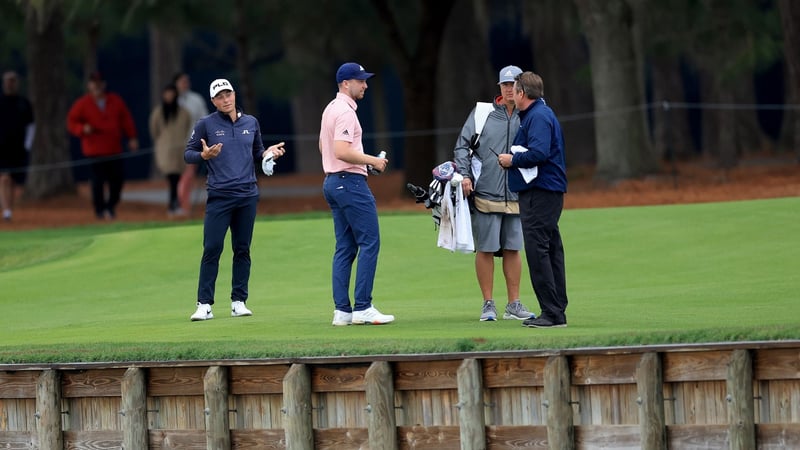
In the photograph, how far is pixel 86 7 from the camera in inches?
1053

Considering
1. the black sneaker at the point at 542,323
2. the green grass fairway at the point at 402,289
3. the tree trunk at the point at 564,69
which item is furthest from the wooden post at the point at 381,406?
the tree trunk at the point at 564,69

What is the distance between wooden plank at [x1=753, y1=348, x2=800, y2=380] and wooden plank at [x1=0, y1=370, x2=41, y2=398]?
4665 millimetres

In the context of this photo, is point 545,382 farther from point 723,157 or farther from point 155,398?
point 723,157

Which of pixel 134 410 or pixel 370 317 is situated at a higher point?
pixel 370 317

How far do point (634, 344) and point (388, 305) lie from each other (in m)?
4.10

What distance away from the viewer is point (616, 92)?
25.5m

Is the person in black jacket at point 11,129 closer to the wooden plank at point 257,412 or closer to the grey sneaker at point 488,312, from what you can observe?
the grey sneaker at point 488,312

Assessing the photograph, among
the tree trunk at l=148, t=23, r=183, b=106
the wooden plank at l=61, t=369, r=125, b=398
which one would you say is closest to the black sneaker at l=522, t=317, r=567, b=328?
the wooden plank at l=61, t=369, r=125, b=398

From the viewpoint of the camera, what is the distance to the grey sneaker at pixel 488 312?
11.1 metres

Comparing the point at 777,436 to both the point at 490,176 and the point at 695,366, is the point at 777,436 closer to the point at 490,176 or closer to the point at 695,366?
the point at 695,366

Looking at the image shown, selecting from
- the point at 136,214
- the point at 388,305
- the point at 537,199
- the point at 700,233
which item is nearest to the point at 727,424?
the point at 537,199

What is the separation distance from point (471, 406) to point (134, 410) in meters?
2.25

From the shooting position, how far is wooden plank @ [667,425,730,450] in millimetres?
8523

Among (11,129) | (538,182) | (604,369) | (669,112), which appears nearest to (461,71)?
(669,112)
